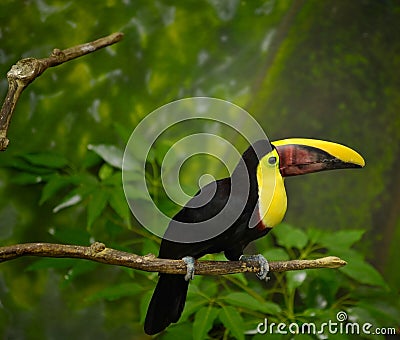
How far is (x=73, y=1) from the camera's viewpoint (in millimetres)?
1774

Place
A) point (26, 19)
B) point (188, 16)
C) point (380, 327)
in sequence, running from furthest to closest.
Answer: point (188, 16)
point (26, 19)
point (380, 327)

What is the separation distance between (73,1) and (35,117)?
1.22 feet

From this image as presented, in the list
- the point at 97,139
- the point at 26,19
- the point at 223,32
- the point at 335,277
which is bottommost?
the point at 335,277

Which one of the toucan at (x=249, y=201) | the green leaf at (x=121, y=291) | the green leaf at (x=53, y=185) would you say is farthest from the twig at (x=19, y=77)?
the green leaf at (x=121, y=291)

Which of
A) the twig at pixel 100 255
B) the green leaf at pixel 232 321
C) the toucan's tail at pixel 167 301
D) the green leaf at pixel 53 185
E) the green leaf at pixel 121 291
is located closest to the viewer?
the twig at pixel 100 255

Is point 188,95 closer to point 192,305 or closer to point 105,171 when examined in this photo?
point 105,171

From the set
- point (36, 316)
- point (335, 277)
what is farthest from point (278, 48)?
point (36, 316)

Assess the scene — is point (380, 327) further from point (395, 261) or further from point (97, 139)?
point (97, 139)

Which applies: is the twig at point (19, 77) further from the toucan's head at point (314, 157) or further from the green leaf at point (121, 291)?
the green leaf at point (121, 291)

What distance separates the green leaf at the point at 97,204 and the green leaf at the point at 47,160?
0.17m

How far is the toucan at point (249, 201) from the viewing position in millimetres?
1036

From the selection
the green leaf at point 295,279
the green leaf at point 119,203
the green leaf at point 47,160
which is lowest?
the green leaf at point 295,279

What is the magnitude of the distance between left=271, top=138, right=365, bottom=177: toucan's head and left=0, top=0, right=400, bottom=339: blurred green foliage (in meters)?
0.54

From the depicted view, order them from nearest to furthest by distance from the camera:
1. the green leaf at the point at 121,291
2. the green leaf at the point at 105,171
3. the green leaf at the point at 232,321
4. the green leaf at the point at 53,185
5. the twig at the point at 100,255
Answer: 1. the twig at the point at 100,255
2. the green leaf at the point at 232,321
3. the green leaf at the point at 121,291
4. the green leaf at the point at 53,185
5. the green leaf at the point at 105,171
